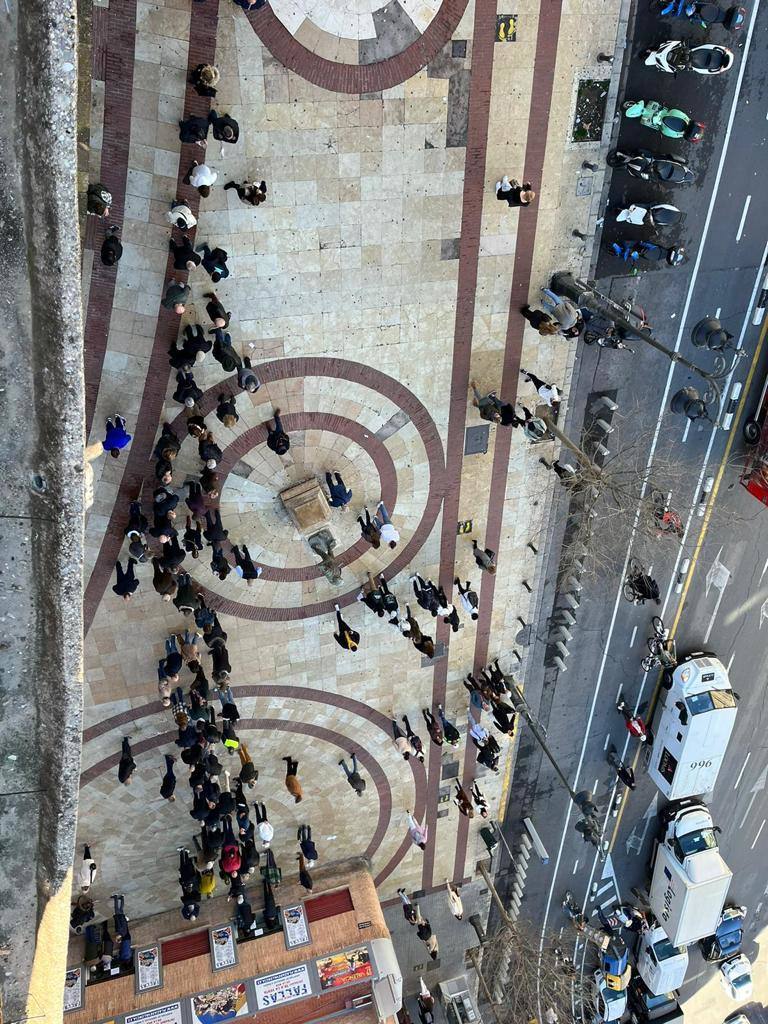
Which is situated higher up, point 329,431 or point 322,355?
point 322,355

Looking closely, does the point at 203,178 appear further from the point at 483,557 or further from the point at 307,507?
the point at 483,557

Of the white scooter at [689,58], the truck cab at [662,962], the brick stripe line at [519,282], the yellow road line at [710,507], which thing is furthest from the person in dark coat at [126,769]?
the white scooter at [689,58]

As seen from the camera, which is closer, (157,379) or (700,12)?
(157,379)

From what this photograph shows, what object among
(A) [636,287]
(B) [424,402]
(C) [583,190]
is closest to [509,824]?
(B) [424,402]

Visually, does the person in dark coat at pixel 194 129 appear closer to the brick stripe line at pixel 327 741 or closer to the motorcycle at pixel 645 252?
the motorcycle at pixel 645 252

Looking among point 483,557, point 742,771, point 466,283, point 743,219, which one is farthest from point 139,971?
point 743,219

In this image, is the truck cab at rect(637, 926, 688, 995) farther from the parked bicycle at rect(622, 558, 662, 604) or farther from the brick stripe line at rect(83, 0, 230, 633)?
the brick stripe line at rect(83, 0, 230, 633)
